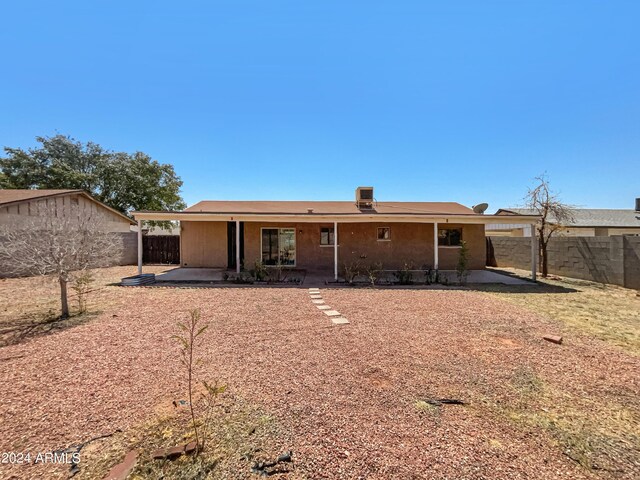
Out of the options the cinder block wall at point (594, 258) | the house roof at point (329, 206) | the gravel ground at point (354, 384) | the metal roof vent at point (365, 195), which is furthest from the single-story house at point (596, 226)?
the gravel ground at point (354, 384)

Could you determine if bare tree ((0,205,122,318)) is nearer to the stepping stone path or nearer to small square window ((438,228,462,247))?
the stepping stone path

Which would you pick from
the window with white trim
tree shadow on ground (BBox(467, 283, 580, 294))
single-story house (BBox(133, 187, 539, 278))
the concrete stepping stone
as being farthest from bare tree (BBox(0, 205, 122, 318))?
tree shadow on ground (BBox(467, 283, 580, 294))

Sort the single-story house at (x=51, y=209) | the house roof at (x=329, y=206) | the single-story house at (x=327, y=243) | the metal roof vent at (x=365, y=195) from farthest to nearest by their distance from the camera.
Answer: the metal roof vent at (x=365, y=195) < the house roof at (x=329, y=206) < the single-story house at (x=327, y=243) < the single-story house at (x=51, y=209)

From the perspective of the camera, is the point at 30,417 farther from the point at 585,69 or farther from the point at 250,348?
the point at 585,69

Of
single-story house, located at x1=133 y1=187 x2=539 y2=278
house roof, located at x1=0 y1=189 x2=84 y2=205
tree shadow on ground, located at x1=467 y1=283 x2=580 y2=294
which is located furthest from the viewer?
single-story house, located at x1=133 y1=187 x2=539 y2=278

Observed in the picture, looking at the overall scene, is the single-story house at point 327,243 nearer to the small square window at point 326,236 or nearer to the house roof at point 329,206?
the small square window at point 326,236

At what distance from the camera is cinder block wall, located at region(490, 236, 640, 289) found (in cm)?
887

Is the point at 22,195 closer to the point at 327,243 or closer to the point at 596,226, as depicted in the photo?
the point at 327,243

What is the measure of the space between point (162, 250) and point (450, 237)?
1574 centimetres

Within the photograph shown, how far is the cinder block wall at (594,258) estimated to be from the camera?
349 inches

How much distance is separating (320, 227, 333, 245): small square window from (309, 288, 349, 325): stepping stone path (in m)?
4.46

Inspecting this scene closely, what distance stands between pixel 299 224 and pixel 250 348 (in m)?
9.02

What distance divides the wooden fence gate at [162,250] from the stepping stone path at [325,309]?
11.0 m

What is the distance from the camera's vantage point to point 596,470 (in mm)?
2059
